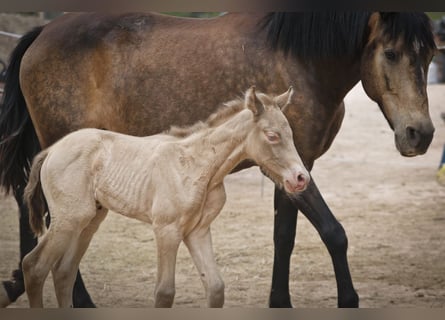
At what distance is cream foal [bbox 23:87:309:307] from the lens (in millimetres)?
3590

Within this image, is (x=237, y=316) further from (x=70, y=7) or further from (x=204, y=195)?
(x=70, y=7)

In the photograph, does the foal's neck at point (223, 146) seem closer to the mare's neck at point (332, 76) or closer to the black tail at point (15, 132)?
the mare's neck at point (332, 76)

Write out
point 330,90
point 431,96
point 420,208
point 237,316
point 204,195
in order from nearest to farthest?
1. point 204,195
2. point 237,316
3. point 330,90
4. point 420,208
5. point 431,96

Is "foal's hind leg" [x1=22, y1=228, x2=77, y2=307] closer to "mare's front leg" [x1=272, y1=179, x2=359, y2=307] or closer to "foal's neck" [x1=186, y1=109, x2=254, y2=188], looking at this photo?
"foal's neck" [x1=186, y1=109, x2=254, y2=188]

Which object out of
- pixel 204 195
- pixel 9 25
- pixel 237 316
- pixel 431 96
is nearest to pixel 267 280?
pixel 237 316

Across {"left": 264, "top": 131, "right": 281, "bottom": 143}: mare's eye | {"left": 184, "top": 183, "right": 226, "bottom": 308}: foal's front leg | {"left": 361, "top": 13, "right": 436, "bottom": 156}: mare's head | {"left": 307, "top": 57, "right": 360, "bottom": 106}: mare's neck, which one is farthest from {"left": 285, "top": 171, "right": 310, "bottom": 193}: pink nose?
{"left": 307, "top": 57, "right": 360, "bottom": 106}: mare's neck

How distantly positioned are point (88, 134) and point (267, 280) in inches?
83.9

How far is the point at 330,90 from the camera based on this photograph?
4211 millimetres

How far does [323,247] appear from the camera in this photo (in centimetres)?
646

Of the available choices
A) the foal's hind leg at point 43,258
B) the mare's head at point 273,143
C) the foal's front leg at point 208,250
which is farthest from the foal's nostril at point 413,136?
the foal's hind leg at point 43,258

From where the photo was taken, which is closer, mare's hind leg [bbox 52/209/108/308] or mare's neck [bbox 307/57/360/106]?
mare's hind leg [bbox 52/209/108/308]

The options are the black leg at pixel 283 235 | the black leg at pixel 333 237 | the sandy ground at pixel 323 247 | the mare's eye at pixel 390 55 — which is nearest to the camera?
the mare's eye at pixel 390 55

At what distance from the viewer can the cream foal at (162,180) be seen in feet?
11.8

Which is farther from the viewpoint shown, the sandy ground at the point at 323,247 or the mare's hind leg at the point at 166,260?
the sandy ground at the point at 323,247
